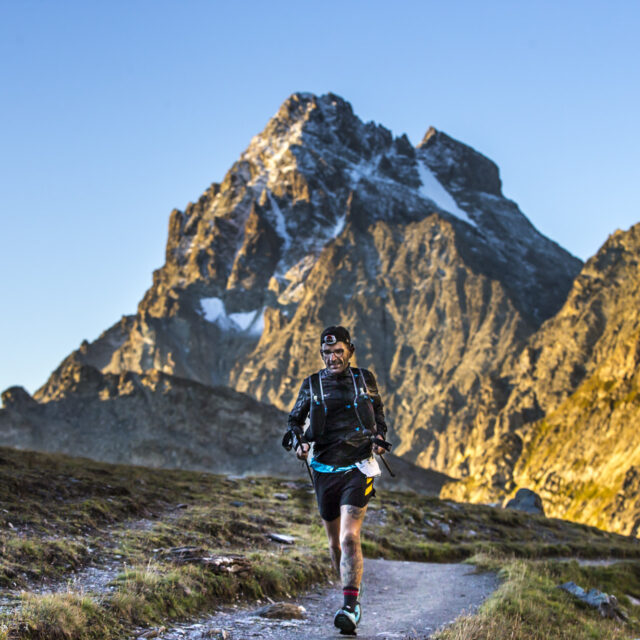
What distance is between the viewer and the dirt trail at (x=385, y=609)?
788 centimetres

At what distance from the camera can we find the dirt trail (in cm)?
788

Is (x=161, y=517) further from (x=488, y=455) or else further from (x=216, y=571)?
(x=488, y=455)

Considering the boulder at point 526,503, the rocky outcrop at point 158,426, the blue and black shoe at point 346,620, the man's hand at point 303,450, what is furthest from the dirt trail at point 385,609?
the rocky outcrop at point 158,426

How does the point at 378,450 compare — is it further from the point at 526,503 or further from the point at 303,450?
the point at 526,503

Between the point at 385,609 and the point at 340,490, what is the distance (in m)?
3.90

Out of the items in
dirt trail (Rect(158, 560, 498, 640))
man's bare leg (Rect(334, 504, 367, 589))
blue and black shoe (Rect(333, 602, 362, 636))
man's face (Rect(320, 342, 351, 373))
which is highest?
man's face (Rect(320, 342, 351, 373))

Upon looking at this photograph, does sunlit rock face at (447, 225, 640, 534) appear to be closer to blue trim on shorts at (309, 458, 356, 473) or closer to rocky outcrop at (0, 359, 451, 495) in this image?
rocky outcrop at (0, 359, 451, 495)

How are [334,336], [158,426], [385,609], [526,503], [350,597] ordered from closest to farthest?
[350,597] < [334,336] < [385,609] < [526,503] < [158,426]

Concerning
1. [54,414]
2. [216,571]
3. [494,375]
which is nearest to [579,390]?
[494,375]

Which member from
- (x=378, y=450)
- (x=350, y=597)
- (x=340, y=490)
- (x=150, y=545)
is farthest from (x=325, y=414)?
(x=150, y=545)

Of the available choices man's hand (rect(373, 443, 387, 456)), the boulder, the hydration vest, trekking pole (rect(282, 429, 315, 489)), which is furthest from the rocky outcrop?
the hydration vest

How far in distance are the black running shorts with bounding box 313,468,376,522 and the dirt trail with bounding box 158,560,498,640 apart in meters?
1.34

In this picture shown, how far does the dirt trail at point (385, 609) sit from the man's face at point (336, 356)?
9.46 feet

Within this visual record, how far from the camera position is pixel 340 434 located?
7980mm
